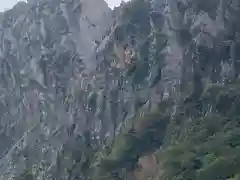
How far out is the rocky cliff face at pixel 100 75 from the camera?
23406 millimetres

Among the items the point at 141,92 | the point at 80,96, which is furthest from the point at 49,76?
the point at 141,92

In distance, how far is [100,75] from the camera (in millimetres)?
30875

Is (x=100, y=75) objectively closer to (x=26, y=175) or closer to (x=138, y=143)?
(x=26, y=175)

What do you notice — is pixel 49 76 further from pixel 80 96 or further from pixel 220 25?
pixel 220 25

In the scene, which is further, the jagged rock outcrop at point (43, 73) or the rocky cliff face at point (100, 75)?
the jagged rock outcrop at point (43, 73)

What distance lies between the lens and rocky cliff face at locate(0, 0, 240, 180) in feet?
76.8

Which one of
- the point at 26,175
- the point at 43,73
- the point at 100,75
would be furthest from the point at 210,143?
the point at 43,73

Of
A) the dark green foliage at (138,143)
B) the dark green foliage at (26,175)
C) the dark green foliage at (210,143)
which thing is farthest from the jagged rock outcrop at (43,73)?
the dark green foliage at (210,143)

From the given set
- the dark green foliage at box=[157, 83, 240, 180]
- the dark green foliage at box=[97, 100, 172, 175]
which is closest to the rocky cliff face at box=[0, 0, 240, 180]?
the dark green foliage at box=[97, 100, 172, 175]

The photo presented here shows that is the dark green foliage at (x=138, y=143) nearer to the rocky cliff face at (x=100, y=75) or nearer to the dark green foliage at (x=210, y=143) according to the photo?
the rocky cliff face at (x=100, y=75)

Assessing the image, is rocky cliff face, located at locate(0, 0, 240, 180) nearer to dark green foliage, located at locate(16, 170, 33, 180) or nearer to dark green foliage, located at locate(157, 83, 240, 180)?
dark green foliage, located at locate(16, 170, 33, 180)

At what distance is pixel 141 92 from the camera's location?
2655 centimetres

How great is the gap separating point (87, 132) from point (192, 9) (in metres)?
9.02

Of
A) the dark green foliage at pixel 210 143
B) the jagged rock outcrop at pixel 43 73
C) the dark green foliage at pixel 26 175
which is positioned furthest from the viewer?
the jagged rock outcrop at pixel 43 73
